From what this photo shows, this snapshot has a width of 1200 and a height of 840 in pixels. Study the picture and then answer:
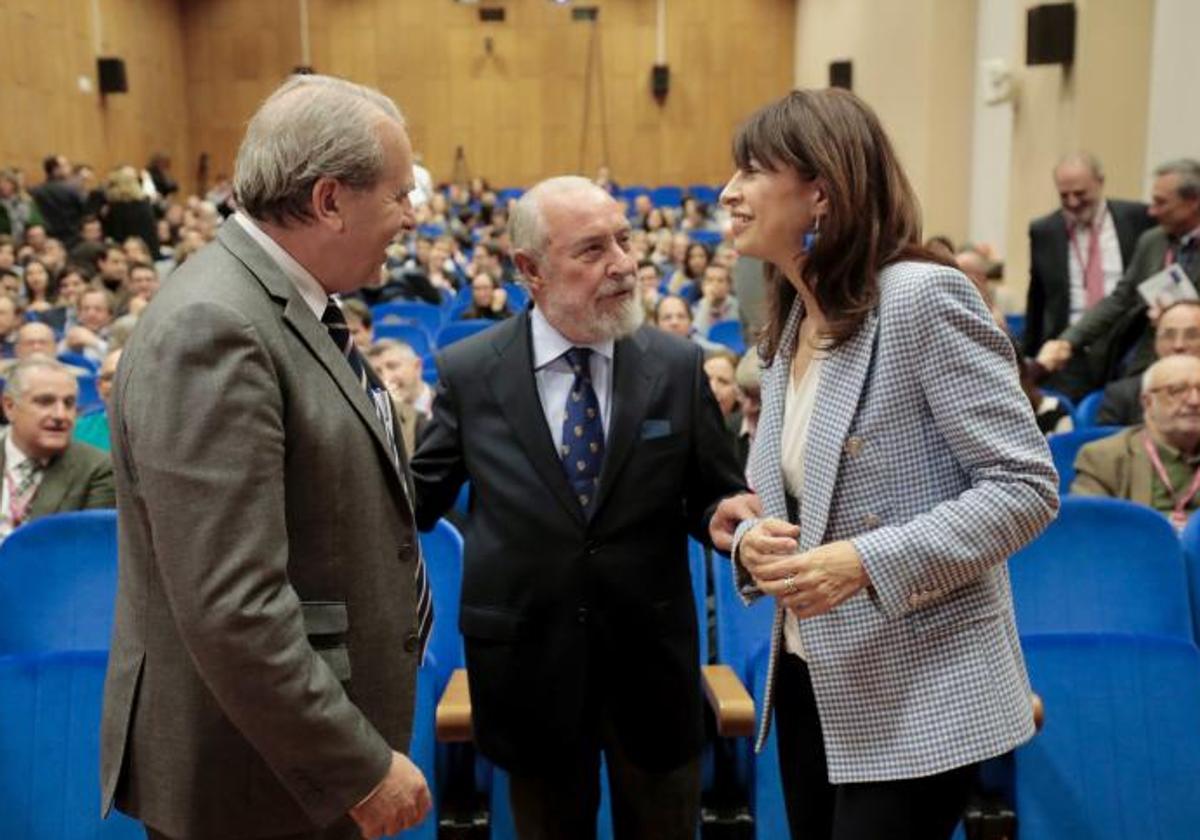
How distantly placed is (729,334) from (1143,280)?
260cm

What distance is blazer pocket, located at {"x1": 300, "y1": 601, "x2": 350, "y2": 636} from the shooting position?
1.46 metres

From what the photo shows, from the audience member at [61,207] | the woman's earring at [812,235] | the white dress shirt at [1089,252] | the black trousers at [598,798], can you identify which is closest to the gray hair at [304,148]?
the woman's earring at [812,235]

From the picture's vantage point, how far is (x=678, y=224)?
17469 mm

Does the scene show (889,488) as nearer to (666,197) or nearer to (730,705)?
(730,705)

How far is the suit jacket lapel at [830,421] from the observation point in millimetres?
1593

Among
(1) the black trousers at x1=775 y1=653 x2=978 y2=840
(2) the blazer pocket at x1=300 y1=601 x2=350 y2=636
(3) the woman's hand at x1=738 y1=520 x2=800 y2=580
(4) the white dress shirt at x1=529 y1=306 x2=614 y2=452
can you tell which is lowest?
(1) the black trousers at x1=775 y1=653 x2=978 y2=840

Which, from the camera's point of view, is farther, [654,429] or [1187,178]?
[1187,178]

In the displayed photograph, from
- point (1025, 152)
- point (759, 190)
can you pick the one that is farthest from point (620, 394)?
point (1025, 152)

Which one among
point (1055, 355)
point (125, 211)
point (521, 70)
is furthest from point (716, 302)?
point (521, 70)

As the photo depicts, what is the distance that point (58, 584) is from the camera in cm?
277

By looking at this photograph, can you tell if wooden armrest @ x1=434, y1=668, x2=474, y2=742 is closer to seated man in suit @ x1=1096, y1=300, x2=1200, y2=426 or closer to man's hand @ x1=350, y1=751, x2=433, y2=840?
man's hand @ x1=350, y1=751, x2=433, y2=840

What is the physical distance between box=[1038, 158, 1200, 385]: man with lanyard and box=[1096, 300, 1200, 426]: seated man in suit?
1.78ft

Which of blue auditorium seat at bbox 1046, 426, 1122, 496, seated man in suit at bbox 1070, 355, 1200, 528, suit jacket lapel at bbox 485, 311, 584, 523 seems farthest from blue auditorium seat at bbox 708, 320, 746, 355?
suit jacket lapel at bbox 485, 311, 584, 523

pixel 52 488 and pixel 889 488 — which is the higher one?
pixel 889 488
